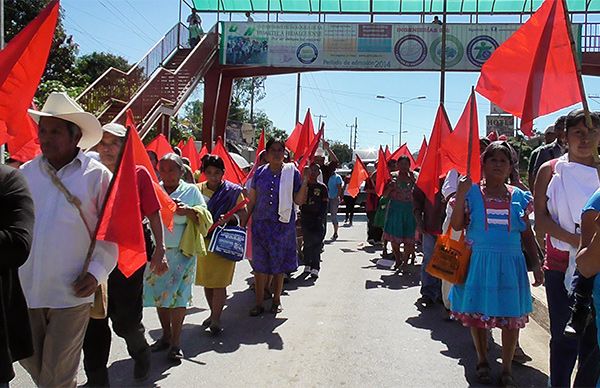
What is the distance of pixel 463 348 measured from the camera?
552 centimetres

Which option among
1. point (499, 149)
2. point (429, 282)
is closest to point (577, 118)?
point (499, 149)

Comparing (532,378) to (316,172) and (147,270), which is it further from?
(316,172)

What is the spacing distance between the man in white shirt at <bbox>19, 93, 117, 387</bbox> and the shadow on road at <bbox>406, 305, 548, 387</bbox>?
118 inches

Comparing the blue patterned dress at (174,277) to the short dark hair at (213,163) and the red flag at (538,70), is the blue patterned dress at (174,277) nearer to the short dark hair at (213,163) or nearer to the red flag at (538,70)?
the short dark hair at (213,163)

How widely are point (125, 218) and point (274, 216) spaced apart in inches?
139

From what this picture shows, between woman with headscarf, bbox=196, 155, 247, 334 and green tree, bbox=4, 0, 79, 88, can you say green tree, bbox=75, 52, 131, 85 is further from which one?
woman with headscarf, bbox=196, 155, 247, 334

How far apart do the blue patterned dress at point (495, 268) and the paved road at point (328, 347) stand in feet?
1.99

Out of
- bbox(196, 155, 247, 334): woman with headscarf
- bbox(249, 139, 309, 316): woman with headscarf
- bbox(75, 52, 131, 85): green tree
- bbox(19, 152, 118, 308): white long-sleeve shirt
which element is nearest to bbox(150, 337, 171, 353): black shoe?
bbox(196, 155, 247, 334): woman with headscarf

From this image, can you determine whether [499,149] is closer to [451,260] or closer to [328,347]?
[451,260]

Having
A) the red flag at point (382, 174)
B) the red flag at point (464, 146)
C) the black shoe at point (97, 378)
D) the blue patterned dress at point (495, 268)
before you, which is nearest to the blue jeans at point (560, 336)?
the blue patterned dress at point (495, 268)

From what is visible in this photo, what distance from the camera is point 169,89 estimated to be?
17984mm

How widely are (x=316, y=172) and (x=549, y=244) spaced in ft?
19.8

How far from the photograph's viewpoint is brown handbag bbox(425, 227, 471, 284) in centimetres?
452

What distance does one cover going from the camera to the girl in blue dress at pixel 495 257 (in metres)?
4.34
